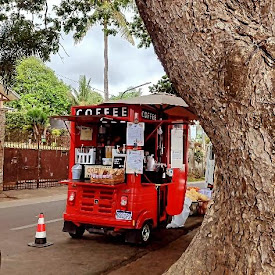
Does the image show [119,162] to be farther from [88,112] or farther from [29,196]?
[29,196]

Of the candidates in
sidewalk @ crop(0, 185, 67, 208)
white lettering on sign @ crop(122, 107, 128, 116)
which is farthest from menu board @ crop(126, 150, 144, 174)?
sidewalk @ crop(0, 185, 67, 208)

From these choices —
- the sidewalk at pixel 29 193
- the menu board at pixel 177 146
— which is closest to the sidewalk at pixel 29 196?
the sidewalk at pixel 29 193

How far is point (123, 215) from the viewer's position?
25.0 ft

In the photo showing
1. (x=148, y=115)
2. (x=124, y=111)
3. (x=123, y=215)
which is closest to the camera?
(x=123, y=215)

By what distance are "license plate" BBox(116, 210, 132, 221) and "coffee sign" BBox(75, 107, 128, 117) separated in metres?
1.73

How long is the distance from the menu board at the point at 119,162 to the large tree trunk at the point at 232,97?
4470mm

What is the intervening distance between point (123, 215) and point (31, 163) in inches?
496

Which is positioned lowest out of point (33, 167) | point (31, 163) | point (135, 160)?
point (33, 167)

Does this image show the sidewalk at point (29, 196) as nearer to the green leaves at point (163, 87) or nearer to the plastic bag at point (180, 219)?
the green leaves at point (163, 87)

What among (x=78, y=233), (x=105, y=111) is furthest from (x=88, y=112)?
(x=78, y=233)

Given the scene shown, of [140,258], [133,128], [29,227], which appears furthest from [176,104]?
[29,227]

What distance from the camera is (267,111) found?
2.90 m

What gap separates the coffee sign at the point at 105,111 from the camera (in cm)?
773

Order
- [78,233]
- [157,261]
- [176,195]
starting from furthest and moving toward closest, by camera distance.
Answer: [176,195], [78,233], [157,261]
